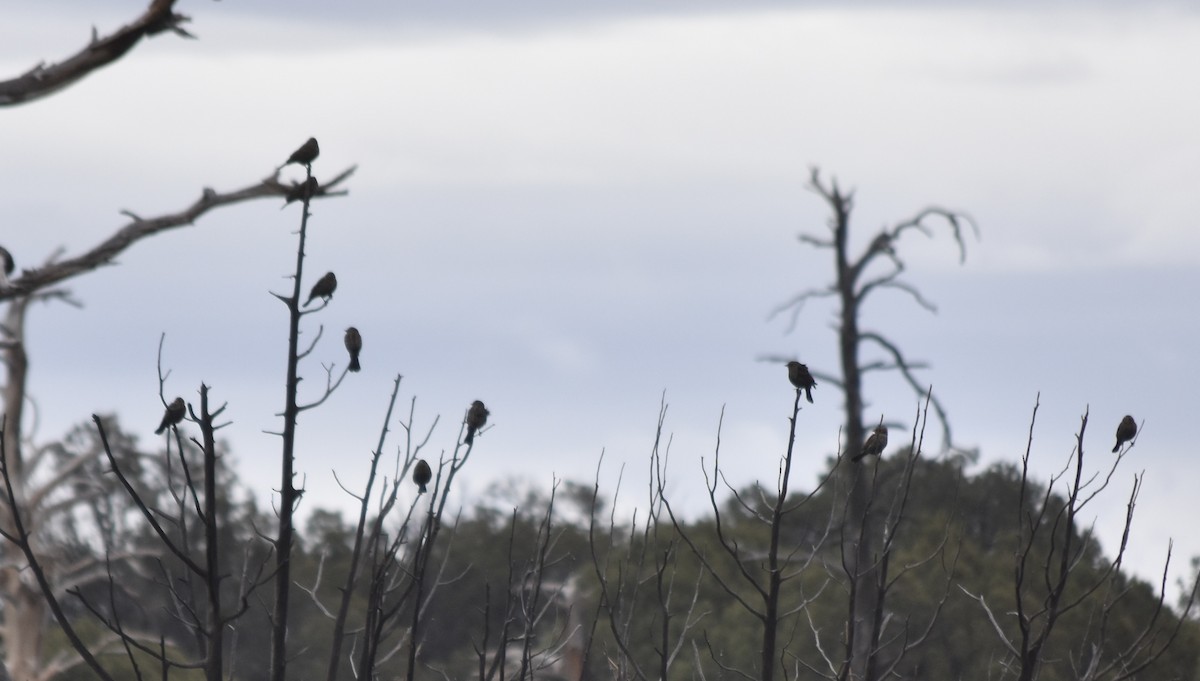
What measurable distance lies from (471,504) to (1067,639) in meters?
32.1

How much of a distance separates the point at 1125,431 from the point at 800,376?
4.11 feet

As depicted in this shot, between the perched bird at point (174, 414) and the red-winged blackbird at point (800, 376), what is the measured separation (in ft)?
5.99

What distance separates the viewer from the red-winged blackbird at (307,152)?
14.5 ft

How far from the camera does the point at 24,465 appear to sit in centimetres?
2178

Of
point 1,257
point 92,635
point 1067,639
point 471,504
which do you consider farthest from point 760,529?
point 1,257

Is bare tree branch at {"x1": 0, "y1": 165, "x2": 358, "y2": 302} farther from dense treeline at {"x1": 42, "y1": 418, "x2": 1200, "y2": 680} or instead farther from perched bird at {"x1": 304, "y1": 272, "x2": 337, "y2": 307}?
dense treeline at {"x1": 42, "y1": 418, "x2": 1200, "y2": 680}

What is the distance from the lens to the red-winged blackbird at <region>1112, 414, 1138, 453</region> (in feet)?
16.5

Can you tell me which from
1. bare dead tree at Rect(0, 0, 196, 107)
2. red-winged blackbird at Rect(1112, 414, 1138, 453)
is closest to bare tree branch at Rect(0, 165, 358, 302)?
bare dead tree at Rect(0, 0, 196, 107)

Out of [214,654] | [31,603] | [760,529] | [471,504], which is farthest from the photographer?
[471,504]

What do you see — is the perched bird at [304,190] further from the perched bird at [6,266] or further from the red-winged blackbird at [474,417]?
the perched bird at [6,266]

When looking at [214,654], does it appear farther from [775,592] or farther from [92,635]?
[92,635]

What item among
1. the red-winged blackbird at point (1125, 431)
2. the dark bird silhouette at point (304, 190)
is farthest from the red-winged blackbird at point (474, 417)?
the red-winged blackbird at point (1125, 431)

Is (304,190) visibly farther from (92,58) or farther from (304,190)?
(92,58)

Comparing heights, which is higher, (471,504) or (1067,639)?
(471,504)
